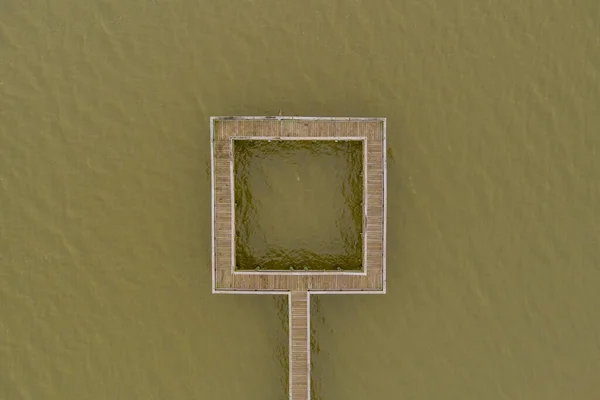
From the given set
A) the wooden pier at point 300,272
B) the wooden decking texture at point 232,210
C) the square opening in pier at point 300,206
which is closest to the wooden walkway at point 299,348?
the wooden pier at point 300,272

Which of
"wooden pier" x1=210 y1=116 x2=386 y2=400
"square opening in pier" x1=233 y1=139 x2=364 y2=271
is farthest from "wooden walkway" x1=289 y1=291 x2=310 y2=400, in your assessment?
"square opening in pier" x1=233 y1=139 x2=364 y2=271

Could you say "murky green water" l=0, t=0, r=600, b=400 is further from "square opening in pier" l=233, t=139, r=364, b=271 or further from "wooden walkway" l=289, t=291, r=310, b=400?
"square opening in pier" l=233, t=139, r=364, b=271

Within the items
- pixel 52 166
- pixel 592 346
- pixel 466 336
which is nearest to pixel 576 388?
pixel 592 346

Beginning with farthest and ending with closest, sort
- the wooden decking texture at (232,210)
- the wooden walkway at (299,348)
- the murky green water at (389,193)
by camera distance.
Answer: the murky green water at (389,193)
the wooden walkway at (299,348)
the wooden decking texture at (232,210)

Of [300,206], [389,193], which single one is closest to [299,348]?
[300,206]

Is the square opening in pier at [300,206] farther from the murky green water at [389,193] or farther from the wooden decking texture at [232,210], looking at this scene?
the murky green water at [389,193]

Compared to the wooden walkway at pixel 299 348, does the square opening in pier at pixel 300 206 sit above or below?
above
